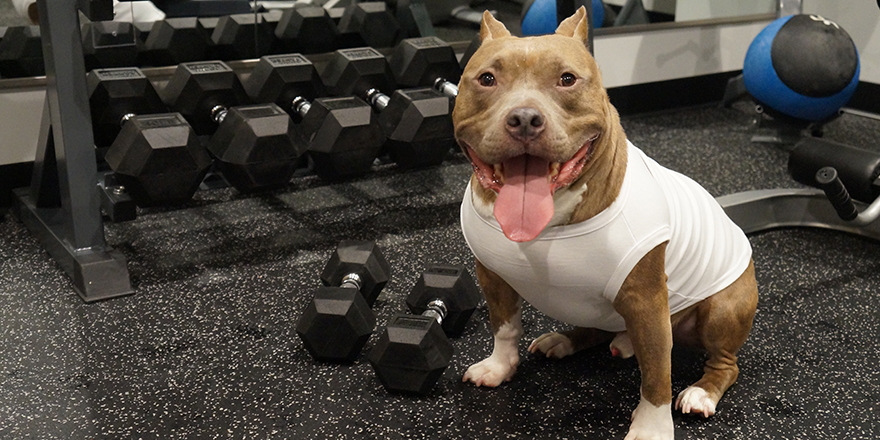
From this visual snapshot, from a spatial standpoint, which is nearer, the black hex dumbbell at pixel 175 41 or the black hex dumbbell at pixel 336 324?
the black hex dumbbell at pixel 336 324

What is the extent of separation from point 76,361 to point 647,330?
38.6 inches

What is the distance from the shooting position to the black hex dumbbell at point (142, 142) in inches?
58.7

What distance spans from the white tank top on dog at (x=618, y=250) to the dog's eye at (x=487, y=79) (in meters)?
0.19

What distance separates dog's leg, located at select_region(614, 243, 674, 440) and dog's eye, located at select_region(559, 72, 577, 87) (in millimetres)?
252

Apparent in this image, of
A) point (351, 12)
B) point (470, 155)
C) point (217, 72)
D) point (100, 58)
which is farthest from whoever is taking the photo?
point (351, 12)

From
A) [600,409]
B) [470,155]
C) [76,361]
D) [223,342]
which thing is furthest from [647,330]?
[76,361]

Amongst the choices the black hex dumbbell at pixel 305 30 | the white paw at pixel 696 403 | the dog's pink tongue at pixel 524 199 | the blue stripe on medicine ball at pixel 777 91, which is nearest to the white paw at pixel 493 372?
the white paw at pixel 696 403

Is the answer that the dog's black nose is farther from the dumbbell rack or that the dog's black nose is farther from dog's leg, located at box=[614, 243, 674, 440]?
the dumbbell rack

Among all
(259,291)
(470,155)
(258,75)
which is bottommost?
(259,291)

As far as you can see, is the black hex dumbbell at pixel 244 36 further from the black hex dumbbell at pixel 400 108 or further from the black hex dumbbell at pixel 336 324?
the black hex dumbbell at pixel 336 324

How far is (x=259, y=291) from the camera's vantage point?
163cm

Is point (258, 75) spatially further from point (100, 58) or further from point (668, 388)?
point (668, 388)

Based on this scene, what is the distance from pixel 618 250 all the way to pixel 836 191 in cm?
78

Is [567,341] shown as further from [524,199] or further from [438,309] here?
[524,199]
